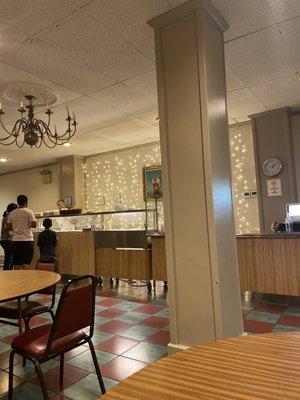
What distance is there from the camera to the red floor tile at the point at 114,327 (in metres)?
3.40

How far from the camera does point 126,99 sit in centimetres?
457

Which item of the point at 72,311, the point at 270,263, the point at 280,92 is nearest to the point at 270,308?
the point at 270,263

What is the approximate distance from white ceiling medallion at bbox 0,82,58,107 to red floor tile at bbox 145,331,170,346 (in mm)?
3266

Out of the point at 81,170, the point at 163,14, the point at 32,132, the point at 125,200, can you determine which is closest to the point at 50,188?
the point at 81,170

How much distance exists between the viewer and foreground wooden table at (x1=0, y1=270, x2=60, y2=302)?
203cm

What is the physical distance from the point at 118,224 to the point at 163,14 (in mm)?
3701

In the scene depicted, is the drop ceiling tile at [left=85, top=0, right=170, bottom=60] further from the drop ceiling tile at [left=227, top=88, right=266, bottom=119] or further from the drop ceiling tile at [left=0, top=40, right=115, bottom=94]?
the drop ceiling tile at [left=227, top=88, right=266, bottom=119]

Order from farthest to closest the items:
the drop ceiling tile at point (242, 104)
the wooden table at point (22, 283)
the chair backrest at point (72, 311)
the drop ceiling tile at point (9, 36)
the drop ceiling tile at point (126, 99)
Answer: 1. the drop ceiling tile at point (242, 104)
2. the drop ceiling tile at point (126, 99)
3. the drop ceiling tile at point (9, 36)
4. the wooden table at point (22, 283)
5. the chair backrest at point (72, 311)

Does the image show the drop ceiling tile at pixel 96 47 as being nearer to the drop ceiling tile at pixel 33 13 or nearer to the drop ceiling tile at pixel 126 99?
the drop ceiling tile at pixel 33 13

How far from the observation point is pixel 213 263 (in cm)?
240

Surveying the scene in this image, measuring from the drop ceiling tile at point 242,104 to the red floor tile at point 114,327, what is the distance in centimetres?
349

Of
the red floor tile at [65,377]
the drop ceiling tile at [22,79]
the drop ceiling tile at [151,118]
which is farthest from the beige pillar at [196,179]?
the drop ceiling tile at [151,118]

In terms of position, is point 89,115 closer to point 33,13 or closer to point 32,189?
point 33,13

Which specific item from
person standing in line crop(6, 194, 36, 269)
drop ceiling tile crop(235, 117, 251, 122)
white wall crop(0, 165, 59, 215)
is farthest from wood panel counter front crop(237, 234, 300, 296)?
white wall crop(0, 165, 59, 215)
